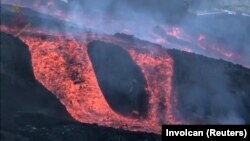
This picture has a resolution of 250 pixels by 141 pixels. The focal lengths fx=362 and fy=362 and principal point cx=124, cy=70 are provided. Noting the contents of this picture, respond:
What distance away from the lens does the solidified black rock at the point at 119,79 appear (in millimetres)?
22328

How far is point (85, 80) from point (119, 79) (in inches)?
90.7

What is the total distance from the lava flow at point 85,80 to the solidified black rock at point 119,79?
43 cm

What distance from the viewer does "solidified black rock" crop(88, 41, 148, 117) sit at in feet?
73.3

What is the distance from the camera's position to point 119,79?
918 inches

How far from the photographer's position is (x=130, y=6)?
47562mm

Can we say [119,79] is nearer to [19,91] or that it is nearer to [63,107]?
[63,107]

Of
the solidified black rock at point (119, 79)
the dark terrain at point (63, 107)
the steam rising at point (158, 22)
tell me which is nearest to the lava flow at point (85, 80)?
the solidified black rock at point (119, 79)

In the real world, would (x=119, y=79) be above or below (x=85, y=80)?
above

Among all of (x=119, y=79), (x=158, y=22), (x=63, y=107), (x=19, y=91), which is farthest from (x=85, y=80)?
(x=158, y=22)

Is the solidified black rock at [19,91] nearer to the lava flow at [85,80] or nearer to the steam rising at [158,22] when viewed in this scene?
the lava flow at [85,80]

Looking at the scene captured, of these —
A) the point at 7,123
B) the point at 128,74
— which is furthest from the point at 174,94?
the point at 7,123

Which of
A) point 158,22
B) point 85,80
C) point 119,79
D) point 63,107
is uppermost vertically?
point 158,22

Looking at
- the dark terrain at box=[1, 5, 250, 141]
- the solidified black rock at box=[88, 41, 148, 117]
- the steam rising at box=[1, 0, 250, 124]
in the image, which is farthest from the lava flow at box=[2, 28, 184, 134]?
the steam rising at box=[1, 0, 250, 124]

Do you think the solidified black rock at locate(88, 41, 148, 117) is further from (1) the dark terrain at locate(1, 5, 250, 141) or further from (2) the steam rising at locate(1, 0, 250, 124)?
(2) the steam rising at locate(1, 0, 250, 124)
